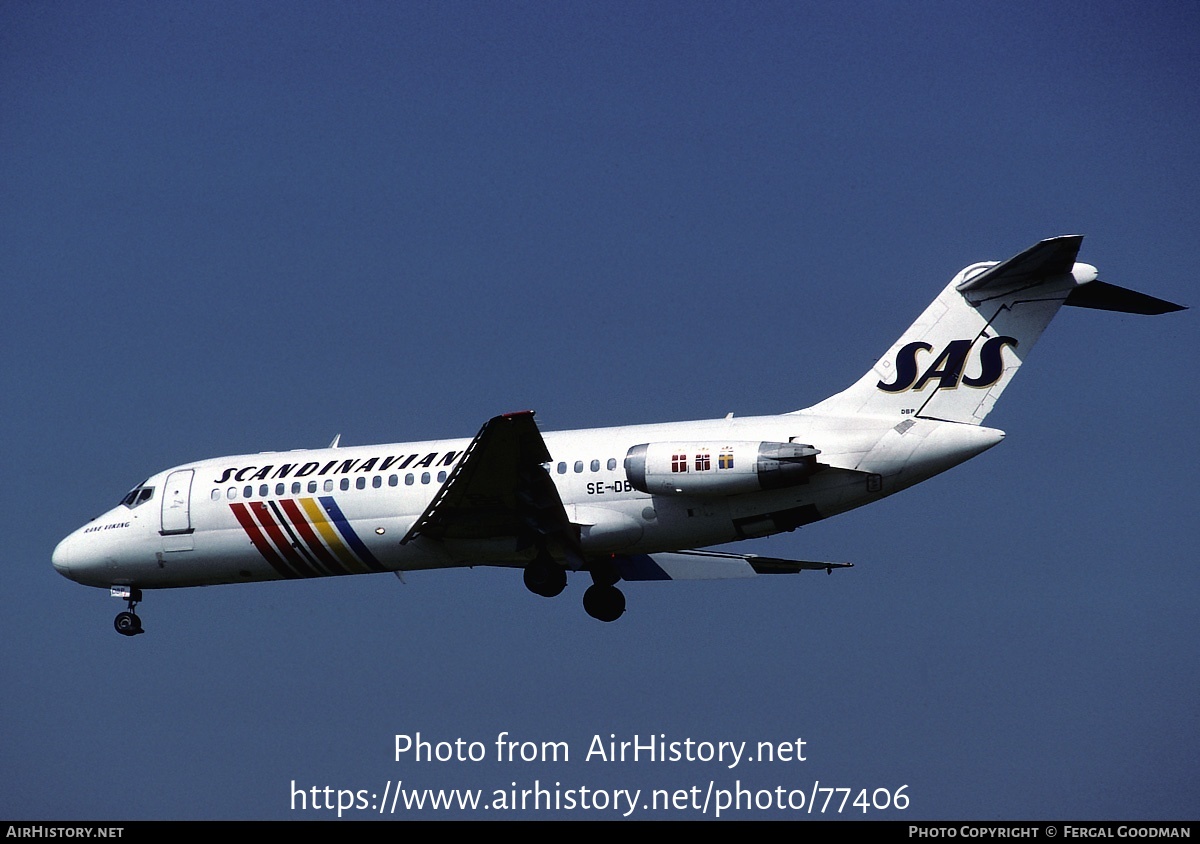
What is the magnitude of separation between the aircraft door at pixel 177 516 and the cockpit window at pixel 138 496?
1.42 feet

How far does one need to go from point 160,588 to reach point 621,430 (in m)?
9.61

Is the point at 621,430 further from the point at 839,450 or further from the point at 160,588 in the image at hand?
the point at 160,588

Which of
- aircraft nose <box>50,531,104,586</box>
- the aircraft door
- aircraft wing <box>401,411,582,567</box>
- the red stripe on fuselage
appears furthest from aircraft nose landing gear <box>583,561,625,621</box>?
aircraft nose <box>50,531,104,586</box>

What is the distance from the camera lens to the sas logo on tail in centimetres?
2570

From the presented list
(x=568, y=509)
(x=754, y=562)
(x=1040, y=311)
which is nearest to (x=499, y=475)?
(x=568, y=509)

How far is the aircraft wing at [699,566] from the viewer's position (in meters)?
30.8

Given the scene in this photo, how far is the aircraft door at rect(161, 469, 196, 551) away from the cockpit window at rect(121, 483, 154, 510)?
43 centimetres

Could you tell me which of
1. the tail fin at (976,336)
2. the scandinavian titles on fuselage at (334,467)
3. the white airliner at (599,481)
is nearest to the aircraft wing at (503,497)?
the white airliner at (599,481)

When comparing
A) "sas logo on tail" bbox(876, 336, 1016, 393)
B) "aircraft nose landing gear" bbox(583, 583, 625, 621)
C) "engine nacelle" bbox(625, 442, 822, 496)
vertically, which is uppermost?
"sas logo on tail" bbox(876, 336, 1016, 393)

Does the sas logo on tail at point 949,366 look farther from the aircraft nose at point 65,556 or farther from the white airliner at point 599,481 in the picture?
the aircraft nose at point 65,556

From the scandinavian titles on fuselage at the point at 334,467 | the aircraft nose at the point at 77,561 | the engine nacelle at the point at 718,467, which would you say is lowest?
the aircraft nose at the point at 77,561

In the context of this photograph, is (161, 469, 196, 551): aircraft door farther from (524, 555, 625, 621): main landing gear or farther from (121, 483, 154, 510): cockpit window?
(524, 555, 625, 621): main landing gear

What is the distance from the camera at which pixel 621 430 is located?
90.8ft
